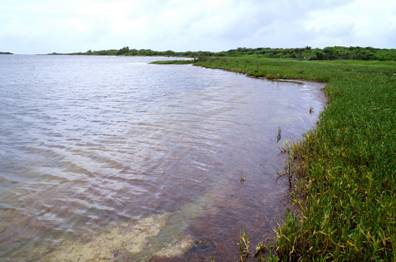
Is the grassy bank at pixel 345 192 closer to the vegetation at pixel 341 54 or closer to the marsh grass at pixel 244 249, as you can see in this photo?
the marsh grass at pixel 244 249

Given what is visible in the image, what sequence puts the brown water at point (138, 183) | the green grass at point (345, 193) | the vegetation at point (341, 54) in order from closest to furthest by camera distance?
the green grass at point (345, 193)
the brown water at point (138, 183)
the vegetation at point (341, 54)

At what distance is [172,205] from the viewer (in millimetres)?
9172

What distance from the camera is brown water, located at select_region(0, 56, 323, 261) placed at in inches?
290

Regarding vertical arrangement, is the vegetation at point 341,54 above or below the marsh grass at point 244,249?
above

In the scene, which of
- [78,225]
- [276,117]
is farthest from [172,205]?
[276,117]

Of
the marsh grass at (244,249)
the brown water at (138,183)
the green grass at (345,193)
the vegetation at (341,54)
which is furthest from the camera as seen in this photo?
the vegetation at (341,54)

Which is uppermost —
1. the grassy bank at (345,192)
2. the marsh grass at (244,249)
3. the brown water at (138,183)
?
the grassy bank at (345,192)

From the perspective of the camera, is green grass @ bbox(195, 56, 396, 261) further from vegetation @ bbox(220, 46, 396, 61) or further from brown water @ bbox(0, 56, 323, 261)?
vegetation @ bbox(220, 46, 396, 61)

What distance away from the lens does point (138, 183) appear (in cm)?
1055

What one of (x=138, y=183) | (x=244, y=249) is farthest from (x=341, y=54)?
(x=244, y=249)

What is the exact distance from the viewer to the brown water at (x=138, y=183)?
736 centimetres

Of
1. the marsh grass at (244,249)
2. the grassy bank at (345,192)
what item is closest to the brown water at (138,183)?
the marsh grass at (244,249)

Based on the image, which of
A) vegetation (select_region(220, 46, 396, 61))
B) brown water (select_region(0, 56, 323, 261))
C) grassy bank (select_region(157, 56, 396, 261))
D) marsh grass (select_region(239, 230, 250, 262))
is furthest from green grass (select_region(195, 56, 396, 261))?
vegetation (select_region(220, 46, 396, 61))

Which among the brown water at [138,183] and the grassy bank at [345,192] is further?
the brown water at [138,183]
